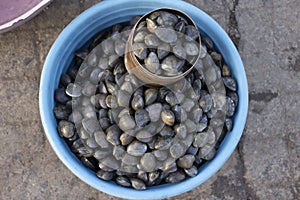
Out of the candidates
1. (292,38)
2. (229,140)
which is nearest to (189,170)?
(229,140)

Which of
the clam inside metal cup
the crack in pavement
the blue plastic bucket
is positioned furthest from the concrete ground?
the clam inside metal cup

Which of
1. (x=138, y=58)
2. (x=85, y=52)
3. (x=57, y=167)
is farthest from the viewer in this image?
(x=57, y=167)

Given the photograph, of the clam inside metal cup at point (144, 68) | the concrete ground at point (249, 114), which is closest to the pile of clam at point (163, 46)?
the clam inside metal cup at point (144, 68)

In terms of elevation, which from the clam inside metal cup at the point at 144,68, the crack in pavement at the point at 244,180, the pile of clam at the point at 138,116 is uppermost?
the clam inside metal cup at the point at 144,68

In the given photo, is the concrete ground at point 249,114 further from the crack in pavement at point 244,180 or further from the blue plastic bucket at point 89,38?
the blue plastic bucket at point 89,38

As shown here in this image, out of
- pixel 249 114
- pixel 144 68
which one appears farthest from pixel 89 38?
pixel 249 114

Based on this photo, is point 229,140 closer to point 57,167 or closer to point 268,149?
point 268,149

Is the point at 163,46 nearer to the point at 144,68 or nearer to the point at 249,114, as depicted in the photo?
the point at 144,68
